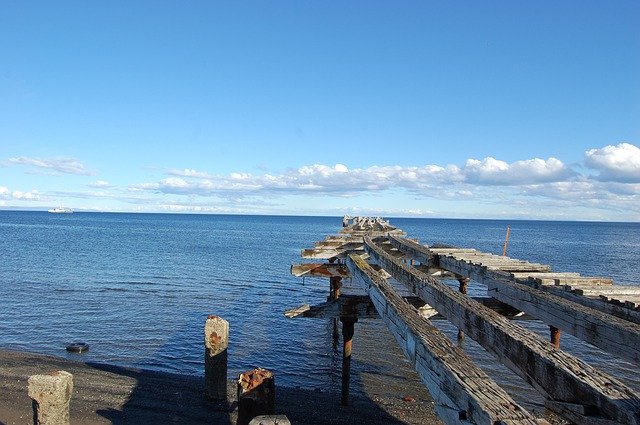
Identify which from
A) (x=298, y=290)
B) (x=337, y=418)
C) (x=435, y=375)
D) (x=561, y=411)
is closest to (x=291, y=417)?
(x=337, y=418)

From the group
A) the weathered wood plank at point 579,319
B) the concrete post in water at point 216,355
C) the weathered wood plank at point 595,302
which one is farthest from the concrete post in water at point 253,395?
the weathered wood plank at point 595,302

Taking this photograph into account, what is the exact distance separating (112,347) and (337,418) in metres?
8.87

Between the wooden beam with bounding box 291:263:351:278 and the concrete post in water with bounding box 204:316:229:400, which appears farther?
the wooden beam with bounding box 291:263:351:278

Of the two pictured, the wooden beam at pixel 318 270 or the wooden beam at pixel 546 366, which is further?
the wooden beam at pixel 318 270

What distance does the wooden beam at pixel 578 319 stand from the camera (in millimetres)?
4047

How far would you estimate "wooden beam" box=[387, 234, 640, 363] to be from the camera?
4.05 meters

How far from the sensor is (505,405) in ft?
8.76

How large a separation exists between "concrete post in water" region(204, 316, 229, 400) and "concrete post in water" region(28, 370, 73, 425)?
109 inches

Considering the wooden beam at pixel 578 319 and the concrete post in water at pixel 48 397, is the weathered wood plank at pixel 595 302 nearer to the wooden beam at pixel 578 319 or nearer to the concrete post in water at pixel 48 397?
the wooden beam at pixel 578 319

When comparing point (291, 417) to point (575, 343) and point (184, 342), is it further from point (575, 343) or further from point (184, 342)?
point (575, 343)

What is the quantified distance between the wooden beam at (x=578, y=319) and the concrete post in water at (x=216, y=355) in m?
4.91

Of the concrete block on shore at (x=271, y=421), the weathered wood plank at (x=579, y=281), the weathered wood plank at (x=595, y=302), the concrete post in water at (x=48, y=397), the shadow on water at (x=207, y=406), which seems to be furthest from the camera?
the shadow on water at (x=207, y=406)

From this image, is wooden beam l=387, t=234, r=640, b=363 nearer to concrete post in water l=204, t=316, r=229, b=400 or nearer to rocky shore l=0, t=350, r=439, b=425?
rocky shore l=0, t=350, r=439, b=425

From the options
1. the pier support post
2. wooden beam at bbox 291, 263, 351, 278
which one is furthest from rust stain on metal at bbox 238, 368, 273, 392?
wooden beam at bbox 291, 263, 351, 278
